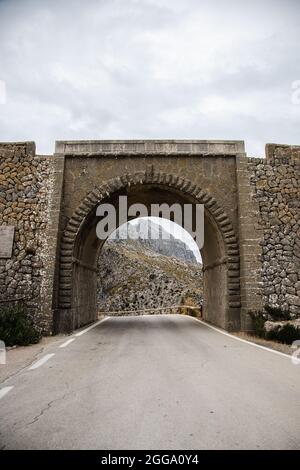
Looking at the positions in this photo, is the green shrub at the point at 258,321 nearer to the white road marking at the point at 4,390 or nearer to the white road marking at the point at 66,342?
the white road marking at the point at 66,342

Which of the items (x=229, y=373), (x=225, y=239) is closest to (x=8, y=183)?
(x=225, y=239)

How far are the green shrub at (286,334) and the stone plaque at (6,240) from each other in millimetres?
9442

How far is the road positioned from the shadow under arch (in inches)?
207

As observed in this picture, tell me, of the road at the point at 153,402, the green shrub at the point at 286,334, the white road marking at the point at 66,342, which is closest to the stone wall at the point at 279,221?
the green shrub at the point at 286,334

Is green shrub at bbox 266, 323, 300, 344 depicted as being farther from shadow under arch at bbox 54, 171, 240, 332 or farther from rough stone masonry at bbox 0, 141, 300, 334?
shadow under arch at bbox 54, 171, 240, 332

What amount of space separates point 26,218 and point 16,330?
189 inches

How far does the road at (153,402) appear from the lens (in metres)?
3.23

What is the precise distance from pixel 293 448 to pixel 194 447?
0.84 metres

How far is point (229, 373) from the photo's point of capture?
19.9ft

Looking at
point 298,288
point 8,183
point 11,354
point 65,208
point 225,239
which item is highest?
point 8,183

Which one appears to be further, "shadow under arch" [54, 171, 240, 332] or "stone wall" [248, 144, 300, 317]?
"shadow under arch" [54, 171, 240, 332]

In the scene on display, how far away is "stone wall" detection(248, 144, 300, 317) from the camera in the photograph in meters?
13.1

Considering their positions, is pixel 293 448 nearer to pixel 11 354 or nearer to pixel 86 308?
pixel 11 354

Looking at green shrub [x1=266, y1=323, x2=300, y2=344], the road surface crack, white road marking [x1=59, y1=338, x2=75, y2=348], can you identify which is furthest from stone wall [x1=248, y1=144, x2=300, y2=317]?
the road surface crack
